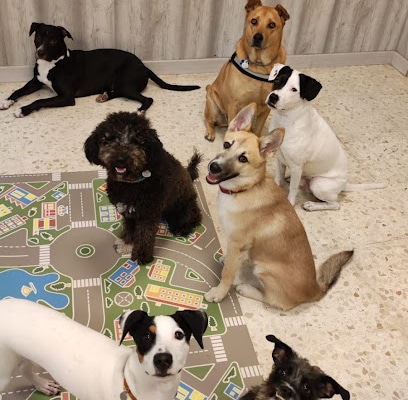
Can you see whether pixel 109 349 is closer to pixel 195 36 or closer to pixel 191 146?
pixel 191 146

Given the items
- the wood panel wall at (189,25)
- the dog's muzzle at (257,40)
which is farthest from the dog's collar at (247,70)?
the wood panel wall at (189,25)

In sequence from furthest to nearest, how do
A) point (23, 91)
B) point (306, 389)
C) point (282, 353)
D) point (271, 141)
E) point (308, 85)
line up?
point (23, 91) < point (308, 85) < point (271, 141) < point (282, 353) < point (306, 389)

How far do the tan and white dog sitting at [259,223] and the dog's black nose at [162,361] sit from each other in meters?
0.93

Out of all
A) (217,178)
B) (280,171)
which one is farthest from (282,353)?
(280,171)

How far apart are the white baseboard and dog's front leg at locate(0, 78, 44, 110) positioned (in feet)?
0.69

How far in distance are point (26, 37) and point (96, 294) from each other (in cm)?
241

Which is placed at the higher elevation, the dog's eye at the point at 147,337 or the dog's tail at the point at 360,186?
the dog's eye at the point at 147,337

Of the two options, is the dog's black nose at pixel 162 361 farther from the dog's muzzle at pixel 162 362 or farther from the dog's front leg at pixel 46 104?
the dog's front leg at pixel 46 104

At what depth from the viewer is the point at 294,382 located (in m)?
1.58

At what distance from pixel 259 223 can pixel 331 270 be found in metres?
0.57

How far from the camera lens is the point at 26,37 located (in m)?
3.67

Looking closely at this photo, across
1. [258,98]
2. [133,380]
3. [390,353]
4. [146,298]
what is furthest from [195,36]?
[133,380]

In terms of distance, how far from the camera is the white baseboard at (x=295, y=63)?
12.5ft

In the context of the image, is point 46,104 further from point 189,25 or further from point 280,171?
point 280,171
